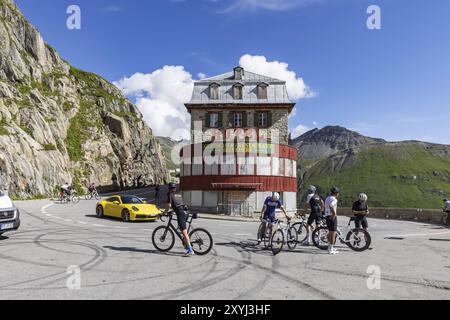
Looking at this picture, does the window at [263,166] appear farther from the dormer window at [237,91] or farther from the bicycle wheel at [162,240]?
the bicycle wheel at [162,240]

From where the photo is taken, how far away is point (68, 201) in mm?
32500

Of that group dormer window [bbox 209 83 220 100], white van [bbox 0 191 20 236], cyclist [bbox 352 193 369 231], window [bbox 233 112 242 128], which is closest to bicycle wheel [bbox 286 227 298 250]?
cyclist [bbox 352 193 369 231]

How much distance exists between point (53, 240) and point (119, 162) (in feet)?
177

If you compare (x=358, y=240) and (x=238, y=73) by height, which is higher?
(x=238, y=73)

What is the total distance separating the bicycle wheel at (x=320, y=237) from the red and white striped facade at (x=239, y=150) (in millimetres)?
19928

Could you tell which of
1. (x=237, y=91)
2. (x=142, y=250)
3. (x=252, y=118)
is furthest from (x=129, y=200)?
(x=237, y=91)

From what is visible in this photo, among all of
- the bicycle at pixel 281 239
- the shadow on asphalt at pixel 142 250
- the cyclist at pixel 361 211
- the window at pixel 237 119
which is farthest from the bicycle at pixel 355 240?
the window at pixel 237 119

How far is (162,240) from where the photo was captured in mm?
11125

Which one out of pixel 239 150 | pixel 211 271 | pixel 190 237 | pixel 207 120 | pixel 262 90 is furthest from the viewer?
pixel 262 90

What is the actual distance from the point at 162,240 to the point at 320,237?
554 cm

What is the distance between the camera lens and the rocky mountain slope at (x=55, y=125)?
3969 cm

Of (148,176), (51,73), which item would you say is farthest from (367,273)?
(148,176)

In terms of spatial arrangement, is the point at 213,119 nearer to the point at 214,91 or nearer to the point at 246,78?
the point at 214,91
